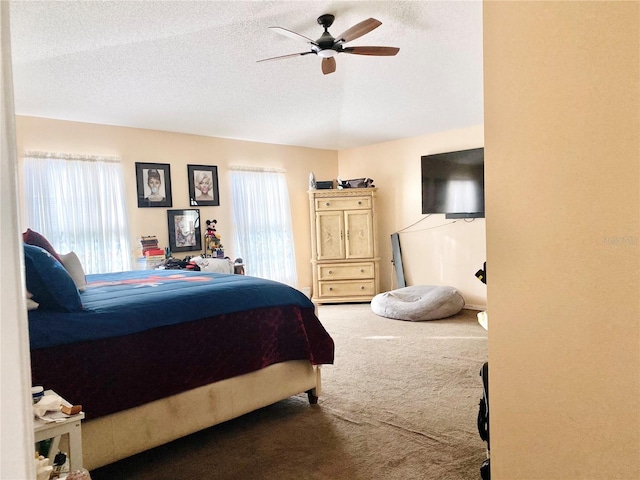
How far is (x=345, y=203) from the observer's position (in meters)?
6.79

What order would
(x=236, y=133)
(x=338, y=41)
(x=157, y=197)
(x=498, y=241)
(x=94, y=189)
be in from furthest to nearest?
(x=236, y=133) < (x=157, y=197) < (x=94, y=189) < (x=338, y=41) < (x=498, y=241)

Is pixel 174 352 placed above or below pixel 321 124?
below

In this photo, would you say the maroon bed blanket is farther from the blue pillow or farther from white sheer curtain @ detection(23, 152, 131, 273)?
white sheer curtain @ detection(23, 152, 131, 273)

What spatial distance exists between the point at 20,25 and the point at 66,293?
72.0 inches

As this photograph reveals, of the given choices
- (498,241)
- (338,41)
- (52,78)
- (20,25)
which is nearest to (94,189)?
(52,78)

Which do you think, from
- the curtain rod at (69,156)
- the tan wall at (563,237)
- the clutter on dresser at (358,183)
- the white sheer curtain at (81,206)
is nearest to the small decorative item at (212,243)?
the white sheer curtain at (81,206)

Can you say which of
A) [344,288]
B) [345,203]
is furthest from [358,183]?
[344,288]

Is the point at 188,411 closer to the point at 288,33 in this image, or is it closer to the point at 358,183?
the point at 288,33

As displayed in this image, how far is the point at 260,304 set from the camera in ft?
8.74

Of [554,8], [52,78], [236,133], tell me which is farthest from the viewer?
[236,133]

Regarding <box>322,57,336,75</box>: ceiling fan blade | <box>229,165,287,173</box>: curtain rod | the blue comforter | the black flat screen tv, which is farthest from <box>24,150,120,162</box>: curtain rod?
the black flat screen tv

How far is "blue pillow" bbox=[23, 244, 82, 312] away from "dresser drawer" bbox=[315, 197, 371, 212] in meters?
4.88

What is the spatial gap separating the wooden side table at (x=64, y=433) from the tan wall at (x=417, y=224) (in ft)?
16.8

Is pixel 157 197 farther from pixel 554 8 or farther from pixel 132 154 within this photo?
pixel 554 8
